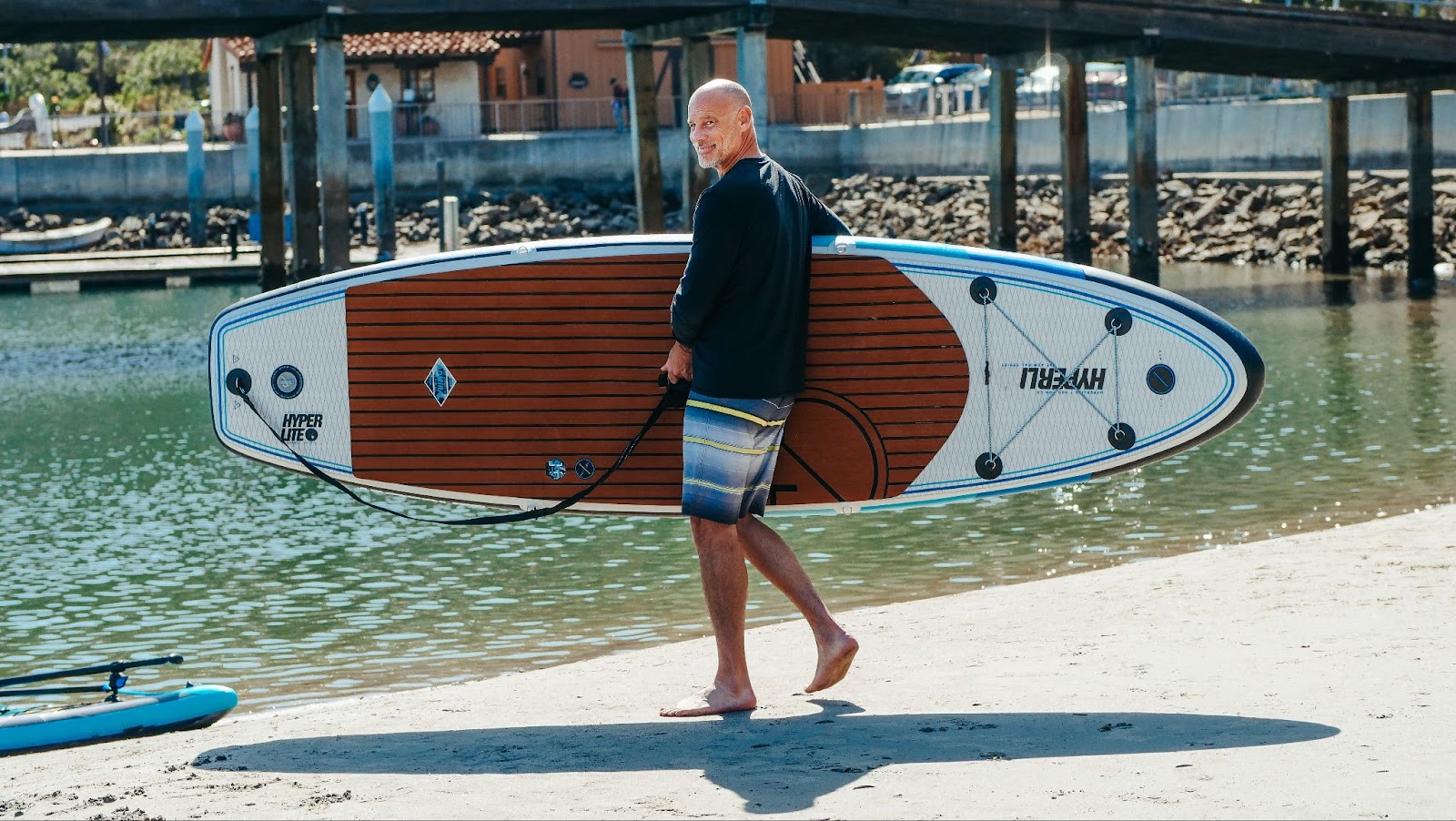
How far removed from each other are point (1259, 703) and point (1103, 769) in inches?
34.1

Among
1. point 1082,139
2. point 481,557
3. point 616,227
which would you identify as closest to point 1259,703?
point 481,557

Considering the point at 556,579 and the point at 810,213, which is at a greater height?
the point at 810,213

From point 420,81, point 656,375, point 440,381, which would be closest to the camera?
point 656,375

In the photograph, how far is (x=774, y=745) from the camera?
504 cm

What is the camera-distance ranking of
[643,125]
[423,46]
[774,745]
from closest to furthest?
[774,745] → [643,125] → [423,46]

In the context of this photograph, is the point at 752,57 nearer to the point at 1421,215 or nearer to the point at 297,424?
the point at 1421,215

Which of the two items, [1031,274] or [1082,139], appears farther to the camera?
[1082,139]

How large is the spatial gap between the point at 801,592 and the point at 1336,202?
28.9 meters

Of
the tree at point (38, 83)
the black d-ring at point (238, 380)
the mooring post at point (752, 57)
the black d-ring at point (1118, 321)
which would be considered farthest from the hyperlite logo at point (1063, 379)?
the tree at point (38, 83)

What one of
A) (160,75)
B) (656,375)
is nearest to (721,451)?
(656,375)

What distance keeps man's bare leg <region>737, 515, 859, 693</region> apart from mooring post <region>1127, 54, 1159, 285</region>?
23.4m

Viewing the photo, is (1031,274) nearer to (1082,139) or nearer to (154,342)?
(154,342)

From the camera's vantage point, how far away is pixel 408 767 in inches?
198

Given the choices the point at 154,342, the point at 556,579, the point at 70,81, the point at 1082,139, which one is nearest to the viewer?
the point at 556,579
